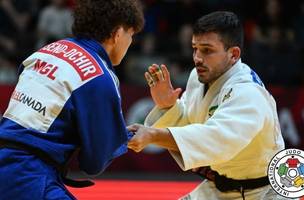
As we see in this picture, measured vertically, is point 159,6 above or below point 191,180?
above

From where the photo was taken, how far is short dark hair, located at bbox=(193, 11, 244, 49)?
4133 mm

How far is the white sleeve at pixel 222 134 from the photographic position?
3.79 metres

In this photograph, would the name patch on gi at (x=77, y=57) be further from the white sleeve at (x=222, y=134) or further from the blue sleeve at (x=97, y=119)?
the white sleeve at (x=222, y=134)

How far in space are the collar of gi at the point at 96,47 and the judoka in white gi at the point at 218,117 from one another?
0.40 m

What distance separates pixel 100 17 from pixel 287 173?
156cm

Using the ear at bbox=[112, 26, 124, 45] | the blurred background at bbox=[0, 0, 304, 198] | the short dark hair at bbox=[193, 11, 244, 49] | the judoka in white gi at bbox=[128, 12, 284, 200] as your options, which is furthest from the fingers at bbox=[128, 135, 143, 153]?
the blurred background at bbox=[0, 0, 304, 198]

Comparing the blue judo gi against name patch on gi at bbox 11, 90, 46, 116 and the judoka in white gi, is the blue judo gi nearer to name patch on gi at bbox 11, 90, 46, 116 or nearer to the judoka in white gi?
name patch on gi at bbox 11, 90, 46, 116

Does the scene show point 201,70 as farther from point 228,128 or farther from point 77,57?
point 77,57

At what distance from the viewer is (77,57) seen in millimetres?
3445

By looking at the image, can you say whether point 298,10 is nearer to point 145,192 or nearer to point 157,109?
point 145,192

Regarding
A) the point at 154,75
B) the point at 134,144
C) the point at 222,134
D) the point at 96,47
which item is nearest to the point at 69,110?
the point at 96,47

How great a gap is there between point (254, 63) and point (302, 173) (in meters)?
6.04

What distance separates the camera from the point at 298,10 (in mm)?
11273

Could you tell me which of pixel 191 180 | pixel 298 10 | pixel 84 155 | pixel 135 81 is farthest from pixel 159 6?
pixel 84 155
